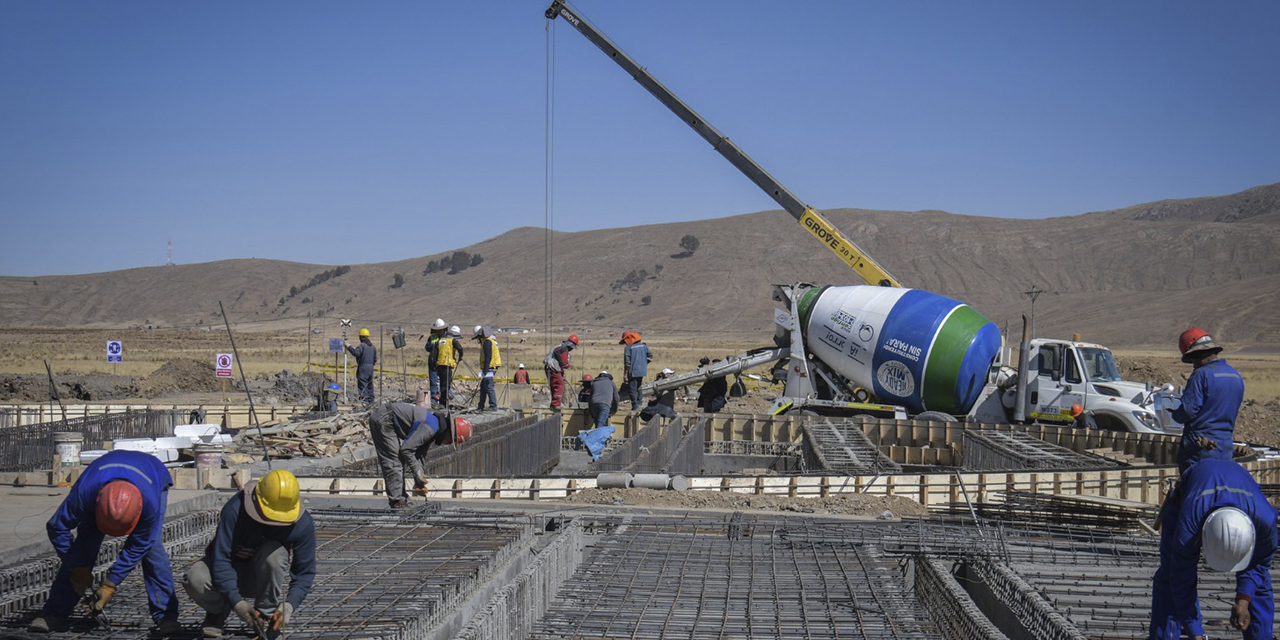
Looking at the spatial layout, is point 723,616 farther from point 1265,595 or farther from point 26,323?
point 26,323

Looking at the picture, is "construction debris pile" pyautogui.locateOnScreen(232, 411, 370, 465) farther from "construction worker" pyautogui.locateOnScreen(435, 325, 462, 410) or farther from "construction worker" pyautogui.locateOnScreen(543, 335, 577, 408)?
"construction worker" pyautogui.locateOnScreen(543, 335, 577, 408)

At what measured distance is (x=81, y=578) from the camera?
5824 millimetres

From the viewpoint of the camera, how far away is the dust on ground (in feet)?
36.8

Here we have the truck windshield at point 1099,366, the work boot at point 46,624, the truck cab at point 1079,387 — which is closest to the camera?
the work boot at point 46,624

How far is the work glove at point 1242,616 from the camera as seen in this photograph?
546 centimetres

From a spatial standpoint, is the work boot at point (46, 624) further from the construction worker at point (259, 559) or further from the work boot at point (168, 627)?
the construction worker at point (259, 559)

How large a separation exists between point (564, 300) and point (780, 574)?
114m

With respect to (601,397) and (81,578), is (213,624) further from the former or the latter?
(601,397)

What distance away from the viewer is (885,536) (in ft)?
29.8

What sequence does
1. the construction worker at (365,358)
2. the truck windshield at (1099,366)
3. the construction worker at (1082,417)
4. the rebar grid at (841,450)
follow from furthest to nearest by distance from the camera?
1. the truck windshield at (1099,366)
2. the construction worker at (1082,417)
3. the construction worker at (365,358)
4. the rebar grid at (841,450)

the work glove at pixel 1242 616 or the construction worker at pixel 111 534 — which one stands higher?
the construction worker at pixel 111 534

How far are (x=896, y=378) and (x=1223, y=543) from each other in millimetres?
15409

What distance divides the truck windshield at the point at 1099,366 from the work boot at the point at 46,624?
1806cm

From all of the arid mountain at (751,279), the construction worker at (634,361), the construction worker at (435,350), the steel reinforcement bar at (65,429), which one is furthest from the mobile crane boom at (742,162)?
the arid mountain at (751,279)
